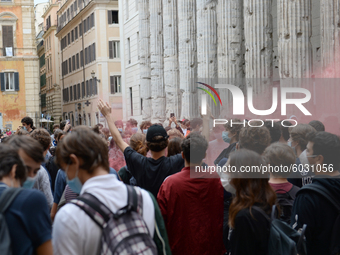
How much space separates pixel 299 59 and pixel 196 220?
33.1 feet

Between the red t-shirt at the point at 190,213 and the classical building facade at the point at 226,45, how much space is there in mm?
8703

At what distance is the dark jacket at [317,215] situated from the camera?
3883 mm

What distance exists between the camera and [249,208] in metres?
3.60

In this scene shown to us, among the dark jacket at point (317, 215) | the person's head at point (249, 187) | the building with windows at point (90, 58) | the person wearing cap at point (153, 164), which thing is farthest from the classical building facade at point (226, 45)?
→ the building with windows at point (90, 58)

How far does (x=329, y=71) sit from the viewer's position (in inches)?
485

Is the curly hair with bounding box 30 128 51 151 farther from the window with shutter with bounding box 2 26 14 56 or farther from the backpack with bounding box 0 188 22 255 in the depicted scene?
the window with shutter with bounding box 2 26 14 56

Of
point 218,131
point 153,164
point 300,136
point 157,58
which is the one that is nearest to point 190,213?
point 153,164

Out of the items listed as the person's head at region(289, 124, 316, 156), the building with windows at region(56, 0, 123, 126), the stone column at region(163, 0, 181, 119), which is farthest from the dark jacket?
the building with windows at region(56, 0, 123, 126)

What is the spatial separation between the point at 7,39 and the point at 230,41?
3200 centimetres

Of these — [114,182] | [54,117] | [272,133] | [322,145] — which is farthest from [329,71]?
[54,117]

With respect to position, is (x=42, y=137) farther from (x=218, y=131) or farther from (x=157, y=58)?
(x=157, y=58)

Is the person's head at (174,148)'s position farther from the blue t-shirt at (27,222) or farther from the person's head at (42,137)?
the blue t-shirt at (27,222)

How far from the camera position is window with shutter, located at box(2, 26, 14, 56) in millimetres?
43934

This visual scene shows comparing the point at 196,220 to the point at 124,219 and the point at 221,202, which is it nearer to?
the point at 221,202
